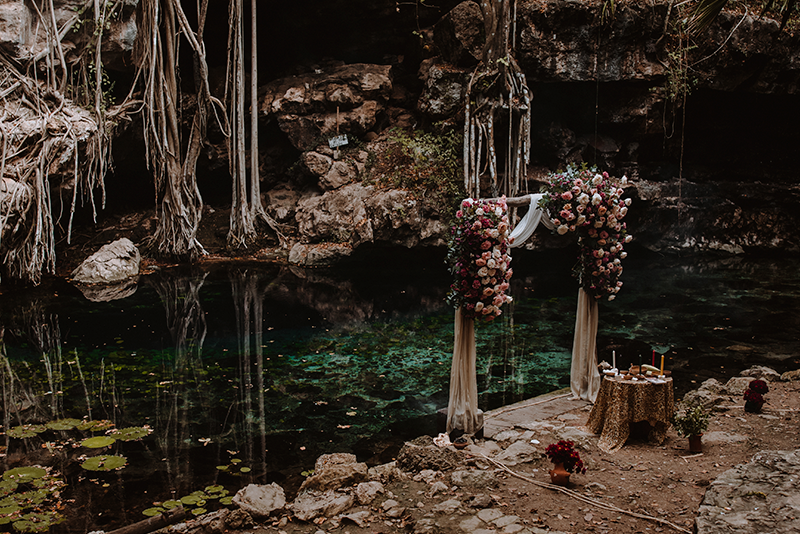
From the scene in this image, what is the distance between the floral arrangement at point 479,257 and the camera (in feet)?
15.2

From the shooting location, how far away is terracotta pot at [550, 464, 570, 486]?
12.7 ft

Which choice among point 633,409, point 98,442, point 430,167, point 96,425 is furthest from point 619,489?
point 430,167

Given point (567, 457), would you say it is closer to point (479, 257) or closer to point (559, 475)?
point (559, 475)

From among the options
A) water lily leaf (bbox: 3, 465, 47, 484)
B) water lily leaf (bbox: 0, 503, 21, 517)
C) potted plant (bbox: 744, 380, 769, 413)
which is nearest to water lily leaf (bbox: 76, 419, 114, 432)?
water lily leaf (bbox: 3, 465, 47, 484)

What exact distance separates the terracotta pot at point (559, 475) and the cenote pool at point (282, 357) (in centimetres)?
143

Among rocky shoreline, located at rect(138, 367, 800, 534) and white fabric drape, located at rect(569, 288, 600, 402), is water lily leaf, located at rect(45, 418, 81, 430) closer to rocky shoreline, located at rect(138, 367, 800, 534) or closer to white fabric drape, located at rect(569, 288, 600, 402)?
rocky shoreline, located at rect(138, 367, 800, 534)

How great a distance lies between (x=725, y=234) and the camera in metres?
14.5

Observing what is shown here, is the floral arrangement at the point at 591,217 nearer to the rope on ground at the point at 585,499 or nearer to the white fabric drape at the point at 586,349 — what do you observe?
the white fabric drape at the point at 586,349

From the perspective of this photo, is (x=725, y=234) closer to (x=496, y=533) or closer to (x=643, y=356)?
(x=643, y=356)

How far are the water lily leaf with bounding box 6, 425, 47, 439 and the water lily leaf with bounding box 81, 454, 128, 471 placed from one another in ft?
2.84

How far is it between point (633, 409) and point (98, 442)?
4.47 meters

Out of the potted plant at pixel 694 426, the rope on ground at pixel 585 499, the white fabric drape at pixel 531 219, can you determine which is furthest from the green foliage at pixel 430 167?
the rope on ground at pixel 585 499

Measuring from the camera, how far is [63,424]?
5.07 m

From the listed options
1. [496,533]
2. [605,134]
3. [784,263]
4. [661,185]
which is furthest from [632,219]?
[496,533]
